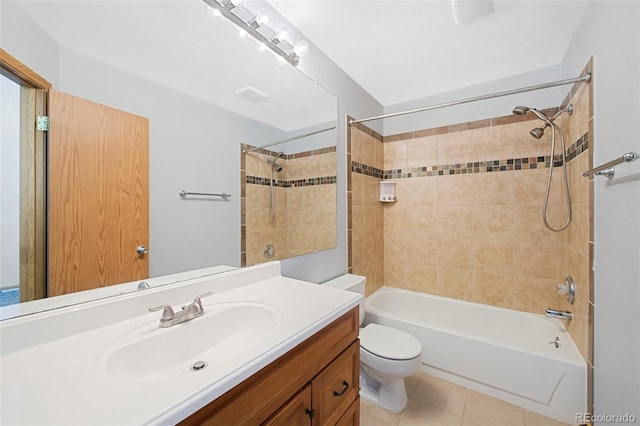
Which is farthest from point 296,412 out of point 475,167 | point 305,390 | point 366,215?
point 475,167

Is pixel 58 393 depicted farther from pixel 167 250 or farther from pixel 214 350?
pixel 167 250

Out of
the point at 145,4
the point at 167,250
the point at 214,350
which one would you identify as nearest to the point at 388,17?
the point at 145,4

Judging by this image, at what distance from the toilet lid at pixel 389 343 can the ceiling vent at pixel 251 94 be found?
1.57m

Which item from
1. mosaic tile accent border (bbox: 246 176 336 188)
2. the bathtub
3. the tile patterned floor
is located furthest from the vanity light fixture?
the tile patterned floor

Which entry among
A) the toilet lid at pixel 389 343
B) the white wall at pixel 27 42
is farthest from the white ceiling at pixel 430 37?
the toilet lid at pixel 389 343

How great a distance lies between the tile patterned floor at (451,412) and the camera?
1.45 metres

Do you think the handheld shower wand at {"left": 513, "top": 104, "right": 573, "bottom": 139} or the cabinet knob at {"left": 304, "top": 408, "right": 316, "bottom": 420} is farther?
the handheld shower wand at {"left": 513, "top": 104, "right": 573, "bottom": 139}

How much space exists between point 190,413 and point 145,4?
126 centimetres

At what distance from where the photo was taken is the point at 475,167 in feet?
7.22

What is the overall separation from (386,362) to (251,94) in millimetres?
1665

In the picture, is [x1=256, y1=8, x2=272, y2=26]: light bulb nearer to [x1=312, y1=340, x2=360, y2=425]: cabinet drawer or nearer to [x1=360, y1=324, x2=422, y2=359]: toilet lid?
[x1=312, y1=340, x2=360, y2=425]: cabinet drawer

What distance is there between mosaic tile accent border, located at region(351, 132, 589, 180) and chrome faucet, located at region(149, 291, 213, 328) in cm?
156

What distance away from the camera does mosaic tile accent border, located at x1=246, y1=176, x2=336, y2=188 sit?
1320mm

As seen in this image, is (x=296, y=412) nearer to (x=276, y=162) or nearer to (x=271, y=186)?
(x=271, y=186)
